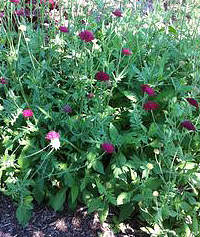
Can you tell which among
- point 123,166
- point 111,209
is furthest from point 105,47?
point 111,209

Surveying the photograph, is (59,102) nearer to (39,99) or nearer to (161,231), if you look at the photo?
(39,99)

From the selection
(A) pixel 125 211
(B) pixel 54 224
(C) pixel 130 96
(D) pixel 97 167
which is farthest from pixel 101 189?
(C) pixel 130 96

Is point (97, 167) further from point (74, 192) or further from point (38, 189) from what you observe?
point (38, 189)

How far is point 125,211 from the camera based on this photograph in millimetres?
2488

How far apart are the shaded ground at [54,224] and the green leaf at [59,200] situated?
3.4 inches

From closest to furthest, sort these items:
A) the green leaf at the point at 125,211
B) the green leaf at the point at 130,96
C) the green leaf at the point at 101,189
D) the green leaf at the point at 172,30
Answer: the green leaf at the point at 101,189 < the green leaf at the point at 125,211 < the green leaf at the point at 130,96 < the green leaf at the point at 172,30

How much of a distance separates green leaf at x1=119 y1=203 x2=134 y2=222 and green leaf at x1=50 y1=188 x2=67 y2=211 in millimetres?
404

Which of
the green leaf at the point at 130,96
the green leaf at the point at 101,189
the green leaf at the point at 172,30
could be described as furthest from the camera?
the green leaf at the point at 172,30

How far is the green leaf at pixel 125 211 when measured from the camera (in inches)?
97.5

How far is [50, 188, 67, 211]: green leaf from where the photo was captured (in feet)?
8.15

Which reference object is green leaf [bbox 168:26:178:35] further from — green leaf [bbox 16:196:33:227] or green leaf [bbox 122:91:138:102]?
green leaf [bbox 16:196:33:227]

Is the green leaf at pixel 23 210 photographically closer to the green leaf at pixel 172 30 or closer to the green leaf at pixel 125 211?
the green leaf at pixel 125 211

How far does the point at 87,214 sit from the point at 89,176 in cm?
31

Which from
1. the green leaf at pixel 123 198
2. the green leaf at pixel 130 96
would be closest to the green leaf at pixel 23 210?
the green leaf at pixel 123 198
